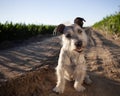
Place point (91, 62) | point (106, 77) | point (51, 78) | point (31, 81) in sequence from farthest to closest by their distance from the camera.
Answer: point (91, 62)
point (106, 77)
point (51, 78)
point (31, 81)

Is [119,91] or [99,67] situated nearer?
[119,91]

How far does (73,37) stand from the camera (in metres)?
4.36

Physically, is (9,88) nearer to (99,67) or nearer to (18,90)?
(18,90)

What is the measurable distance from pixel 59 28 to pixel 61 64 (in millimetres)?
762

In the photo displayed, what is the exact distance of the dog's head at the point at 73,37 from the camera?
13.6 ft

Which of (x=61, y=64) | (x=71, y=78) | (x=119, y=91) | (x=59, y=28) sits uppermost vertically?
(x=59, y=28)

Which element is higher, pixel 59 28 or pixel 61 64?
pixel 59 28

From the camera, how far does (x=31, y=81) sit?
4648 millimetres

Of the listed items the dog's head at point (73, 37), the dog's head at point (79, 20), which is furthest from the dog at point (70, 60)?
the dog's head at point (79, 20)

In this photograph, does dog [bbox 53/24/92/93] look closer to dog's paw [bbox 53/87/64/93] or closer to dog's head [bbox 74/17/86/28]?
dog's paw [bbox 53/87/64/93]

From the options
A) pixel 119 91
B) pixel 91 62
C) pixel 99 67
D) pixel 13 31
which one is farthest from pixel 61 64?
pixel 13 31

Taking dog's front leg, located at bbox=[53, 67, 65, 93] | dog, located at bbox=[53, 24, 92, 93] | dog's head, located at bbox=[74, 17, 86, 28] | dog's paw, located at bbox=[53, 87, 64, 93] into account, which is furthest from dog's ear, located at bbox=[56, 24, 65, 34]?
dog's paw, located at bbox=[53, 87, 64, 93]

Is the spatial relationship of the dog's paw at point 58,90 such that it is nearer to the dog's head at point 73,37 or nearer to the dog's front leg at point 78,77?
the dog's front leg at point 78,77

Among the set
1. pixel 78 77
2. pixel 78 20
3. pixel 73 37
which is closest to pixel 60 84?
pixel 78 77
